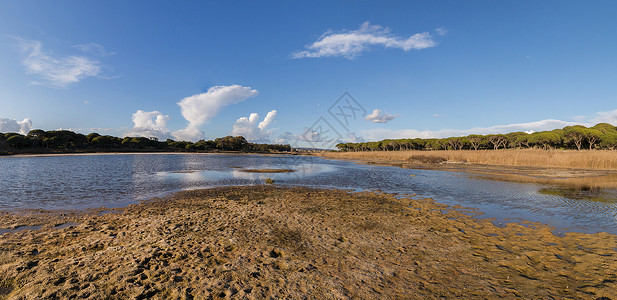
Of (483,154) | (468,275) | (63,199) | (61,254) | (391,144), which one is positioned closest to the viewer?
(468,275)

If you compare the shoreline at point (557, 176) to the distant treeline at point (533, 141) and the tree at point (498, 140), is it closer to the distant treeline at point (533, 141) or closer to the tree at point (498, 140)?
the distant treeline at point (533, 141)

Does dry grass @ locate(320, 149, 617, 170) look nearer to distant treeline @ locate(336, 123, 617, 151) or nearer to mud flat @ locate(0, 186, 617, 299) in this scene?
distant treeline @ locate(336, 123, 617, 151)

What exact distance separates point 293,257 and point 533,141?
345 ft

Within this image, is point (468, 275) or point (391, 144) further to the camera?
point (391, 144)

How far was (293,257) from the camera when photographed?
5.99m

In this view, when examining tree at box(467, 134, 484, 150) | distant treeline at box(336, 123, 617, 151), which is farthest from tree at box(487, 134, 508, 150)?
tree at box(467, 134, 484, 150)

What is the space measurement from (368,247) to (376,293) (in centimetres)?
234

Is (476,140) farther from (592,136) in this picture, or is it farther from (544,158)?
(544,158)

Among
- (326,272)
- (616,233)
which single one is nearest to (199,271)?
(326,272)

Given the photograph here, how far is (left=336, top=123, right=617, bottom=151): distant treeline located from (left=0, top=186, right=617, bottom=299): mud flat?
6063cm

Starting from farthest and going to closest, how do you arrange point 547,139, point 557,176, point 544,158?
1. point 547,139
2. point 544,158
3. point 557,176

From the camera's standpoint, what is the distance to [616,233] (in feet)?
27.0

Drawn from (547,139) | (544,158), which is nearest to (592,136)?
(547,139)

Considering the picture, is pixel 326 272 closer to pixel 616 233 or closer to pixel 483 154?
pixel 616 233
